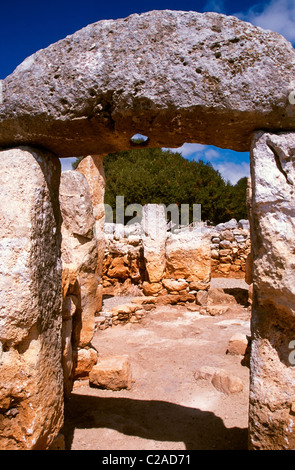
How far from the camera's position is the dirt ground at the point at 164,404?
119 inches

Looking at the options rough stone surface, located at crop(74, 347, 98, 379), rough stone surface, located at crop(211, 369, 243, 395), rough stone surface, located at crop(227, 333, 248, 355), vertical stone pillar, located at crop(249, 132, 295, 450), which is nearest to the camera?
vertical stone pillar, located at crop(249, 132, 295, 450)

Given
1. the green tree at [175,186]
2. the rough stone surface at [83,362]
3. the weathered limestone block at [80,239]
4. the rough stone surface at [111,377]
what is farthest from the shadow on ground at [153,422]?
the green tree at [175,186]

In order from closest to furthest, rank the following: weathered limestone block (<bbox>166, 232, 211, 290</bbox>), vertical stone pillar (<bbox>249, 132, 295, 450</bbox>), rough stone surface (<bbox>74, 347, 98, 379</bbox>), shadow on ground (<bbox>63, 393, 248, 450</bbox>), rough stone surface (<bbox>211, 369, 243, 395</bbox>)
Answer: vertical stone pillar (<bbox>249, 132, 295, 450</bbox>) < shadow on ground (<bbox>63, 393, 248, 450</bbox>) < rough stone surface (<bbox>211, 369, 243, 395</bbox>) < rough stone surface (<bbox>74, 347, 98, 379</bbox>) < weathered limestone block (<bbox>166, 232, 211, 290</bbox>)

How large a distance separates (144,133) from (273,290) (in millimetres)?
1223

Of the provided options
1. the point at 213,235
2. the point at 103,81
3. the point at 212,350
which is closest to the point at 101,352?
the point at 212,350

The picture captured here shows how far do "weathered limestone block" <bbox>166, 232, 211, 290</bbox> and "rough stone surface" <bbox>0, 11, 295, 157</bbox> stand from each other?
5822mm

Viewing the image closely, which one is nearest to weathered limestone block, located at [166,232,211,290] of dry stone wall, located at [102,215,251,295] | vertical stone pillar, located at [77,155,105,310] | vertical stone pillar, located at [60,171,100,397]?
dry stone wall, located at [102,215,251,295]

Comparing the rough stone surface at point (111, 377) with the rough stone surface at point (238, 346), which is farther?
the rough stone surface at point (238, 346)

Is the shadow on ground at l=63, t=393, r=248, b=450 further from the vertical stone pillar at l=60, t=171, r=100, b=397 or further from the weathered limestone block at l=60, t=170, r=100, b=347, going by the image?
the weathered limestone block at l=60, t=170, r=100, b=347

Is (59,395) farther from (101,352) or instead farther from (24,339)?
(101,352)

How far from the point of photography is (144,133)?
235 centimetres

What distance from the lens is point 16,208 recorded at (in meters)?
2.27

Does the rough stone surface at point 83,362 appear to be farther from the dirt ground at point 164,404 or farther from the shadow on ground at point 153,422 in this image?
the shadow on ground at point 153,422

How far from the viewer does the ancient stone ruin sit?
205 centimetres
